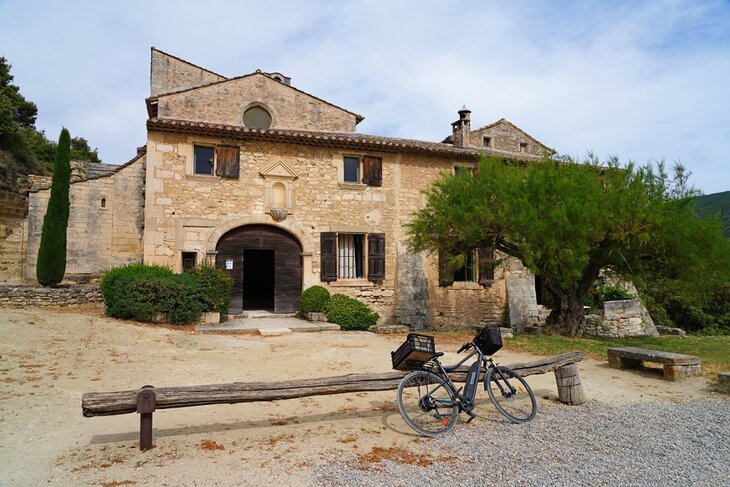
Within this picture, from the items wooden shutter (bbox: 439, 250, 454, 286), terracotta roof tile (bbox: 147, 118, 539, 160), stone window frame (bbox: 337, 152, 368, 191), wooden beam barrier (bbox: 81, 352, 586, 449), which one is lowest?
wooden beam barrier (bbox: 81, 352, 586, 449)

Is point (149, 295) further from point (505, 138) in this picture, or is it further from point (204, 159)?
point (505, 138)

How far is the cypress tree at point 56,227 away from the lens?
13.5 m

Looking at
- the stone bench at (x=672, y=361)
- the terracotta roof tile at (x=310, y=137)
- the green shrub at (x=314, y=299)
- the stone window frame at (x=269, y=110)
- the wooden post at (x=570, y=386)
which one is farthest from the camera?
the stone window frame at (x=269, y=110)

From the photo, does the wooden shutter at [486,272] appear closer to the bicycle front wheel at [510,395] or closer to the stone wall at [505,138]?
the stone wall at [505,138]

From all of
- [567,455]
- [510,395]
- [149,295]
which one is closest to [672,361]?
[510,395]

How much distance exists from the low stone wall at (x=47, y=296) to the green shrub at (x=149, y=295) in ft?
6.76

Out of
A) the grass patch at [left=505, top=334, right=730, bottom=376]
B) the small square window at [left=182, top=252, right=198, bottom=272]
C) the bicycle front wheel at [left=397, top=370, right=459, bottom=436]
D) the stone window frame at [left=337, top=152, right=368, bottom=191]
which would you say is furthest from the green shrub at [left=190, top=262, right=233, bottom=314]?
the bicycle front wheel at [left=397, top=370, right=459, bottom=436]

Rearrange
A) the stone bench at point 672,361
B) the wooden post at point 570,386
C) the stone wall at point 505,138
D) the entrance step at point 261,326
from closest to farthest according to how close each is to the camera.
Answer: the wooden post at point 570,386 → the stone bench at point 672,361 → the entrance step at point 261,326 → the stone wall at point 505,138

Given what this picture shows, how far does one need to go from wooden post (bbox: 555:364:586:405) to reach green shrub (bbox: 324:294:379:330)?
7.74 meters

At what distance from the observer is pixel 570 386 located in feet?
18.5

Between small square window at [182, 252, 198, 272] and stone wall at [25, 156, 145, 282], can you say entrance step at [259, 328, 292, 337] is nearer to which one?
small square window at [182, 252, 198, 272]

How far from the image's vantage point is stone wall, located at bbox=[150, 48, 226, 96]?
59.1ft

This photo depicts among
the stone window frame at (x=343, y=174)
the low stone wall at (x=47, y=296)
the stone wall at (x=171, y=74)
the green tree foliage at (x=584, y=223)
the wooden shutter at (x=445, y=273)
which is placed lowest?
the low stone wall at (x=47, y=296)

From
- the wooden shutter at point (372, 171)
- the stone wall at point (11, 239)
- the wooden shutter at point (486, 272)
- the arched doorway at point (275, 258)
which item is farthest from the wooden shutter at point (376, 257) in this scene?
the stone wall at point (11, 239)
